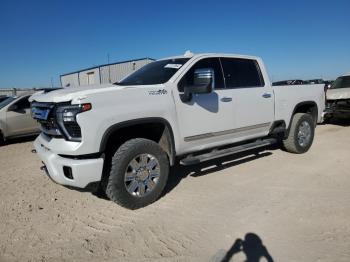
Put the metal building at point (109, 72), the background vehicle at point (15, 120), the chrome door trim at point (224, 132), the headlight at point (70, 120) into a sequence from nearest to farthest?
the headlight at point (70, 120) < the chrome door trim at point (224, 132) < the background vehicle at point (15, 120) < the metal building at point (109, 72)

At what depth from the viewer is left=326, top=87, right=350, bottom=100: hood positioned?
425 inches

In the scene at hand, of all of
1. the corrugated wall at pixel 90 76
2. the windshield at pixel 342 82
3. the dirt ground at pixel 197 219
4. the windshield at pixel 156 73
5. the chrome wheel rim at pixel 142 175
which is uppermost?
the corrugated wall at pixel 90 76

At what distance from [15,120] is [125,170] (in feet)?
23.3

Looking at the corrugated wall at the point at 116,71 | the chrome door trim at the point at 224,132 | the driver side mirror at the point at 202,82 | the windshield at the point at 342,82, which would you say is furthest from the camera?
the corrugated wall at the point at 116,71

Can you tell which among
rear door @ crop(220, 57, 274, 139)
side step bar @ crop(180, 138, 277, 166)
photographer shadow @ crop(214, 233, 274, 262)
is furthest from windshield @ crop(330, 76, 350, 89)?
photographer shadow @ crop(214, 233, 274, 262)

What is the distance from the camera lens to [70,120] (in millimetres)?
3758

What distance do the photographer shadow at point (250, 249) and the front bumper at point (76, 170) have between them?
1.68 meters

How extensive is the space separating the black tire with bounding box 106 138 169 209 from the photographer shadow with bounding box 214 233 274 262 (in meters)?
1.40

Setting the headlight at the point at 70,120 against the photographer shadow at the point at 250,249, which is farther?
the headlight at the point at 70,120

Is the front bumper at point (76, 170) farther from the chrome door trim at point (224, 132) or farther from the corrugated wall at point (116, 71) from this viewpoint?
the corrugated wall at point (116, 71)

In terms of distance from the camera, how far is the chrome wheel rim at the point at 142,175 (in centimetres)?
420

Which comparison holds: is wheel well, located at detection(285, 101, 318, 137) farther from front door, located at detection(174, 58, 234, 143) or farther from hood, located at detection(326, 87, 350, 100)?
hood, located at detection(326, 87, 350, 100)

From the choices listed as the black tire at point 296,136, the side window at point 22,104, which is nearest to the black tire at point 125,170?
the black tire at point 296,136

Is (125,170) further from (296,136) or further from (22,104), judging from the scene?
(22,104)
